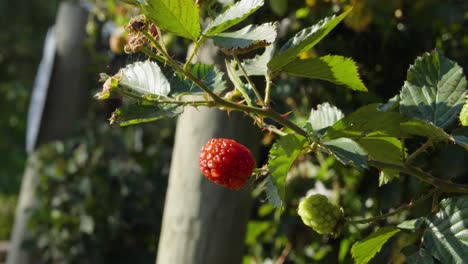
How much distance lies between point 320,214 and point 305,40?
0.20m

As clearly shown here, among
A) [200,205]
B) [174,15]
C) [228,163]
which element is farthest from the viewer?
[200,205]

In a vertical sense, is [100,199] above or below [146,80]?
above

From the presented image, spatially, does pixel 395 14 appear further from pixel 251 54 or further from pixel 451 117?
pixel 451 117

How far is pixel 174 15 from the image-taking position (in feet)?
1.98

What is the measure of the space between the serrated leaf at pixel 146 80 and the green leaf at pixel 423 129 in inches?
9.7

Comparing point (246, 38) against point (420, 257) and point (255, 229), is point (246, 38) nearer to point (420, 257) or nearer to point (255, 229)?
point (420, 257)

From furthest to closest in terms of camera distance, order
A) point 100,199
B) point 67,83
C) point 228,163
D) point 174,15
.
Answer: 1. point 67,83
2. point 100,199
3. point 228,163
4. point 174,15

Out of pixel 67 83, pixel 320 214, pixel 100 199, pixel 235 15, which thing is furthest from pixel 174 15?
pixel 67 83

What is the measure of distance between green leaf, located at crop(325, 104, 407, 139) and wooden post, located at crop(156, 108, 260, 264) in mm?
441

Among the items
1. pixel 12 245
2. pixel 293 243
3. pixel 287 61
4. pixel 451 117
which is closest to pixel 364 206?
pixel 293 243

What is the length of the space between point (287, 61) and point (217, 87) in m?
0.12

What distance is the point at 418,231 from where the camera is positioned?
74 centimetres

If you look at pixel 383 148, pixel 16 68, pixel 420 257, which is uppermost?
pixel 16 68

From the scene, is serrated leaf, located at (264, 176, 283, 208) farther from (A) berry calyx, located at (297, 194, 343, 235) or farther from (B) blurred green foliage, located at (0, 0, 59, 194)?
(B) blurred green foliage, located at (0, 0, 59, 194)
